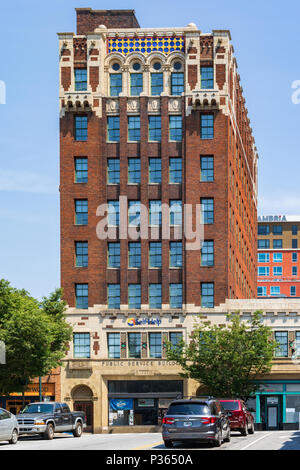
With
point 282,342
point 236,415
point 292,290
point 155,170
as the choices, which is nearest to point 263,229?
point 292,290

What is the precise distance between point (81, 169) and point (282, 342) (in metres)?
22.6

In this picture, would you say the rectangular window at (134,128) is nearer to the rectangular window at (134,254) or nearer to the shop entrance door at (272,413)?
the rectangular window at (134,254)

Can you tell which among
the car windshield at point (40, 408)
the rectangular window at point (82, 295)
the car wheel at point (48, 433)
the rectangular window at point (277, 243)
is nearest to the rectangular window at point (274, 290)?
the rectangular window at point (277, 243)

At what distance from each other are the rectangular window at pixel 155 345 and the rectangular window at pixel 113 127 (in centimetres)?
1733

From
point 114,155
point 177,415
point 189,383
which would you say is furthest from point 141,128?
point 177,415

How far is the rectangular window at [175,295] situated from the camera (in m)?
75.4

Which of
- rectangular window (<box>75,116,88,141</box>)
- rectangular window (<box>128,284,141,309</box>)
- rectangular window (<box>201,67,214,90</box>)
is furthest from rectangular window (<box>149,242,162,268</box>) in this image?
rectangular window (<box>201,67,214,90</box>)

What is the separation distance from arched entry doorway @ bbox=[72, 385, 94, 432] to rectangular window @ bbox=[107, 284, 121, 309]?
712 cm

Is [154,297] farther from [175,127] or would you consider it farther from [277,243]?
[277,243]

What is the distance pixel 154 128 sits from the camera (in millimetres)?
77625

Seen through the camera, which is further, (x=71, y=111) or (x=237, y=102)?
(x=237, y=102)

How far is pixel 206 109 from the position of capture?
7694 cm
